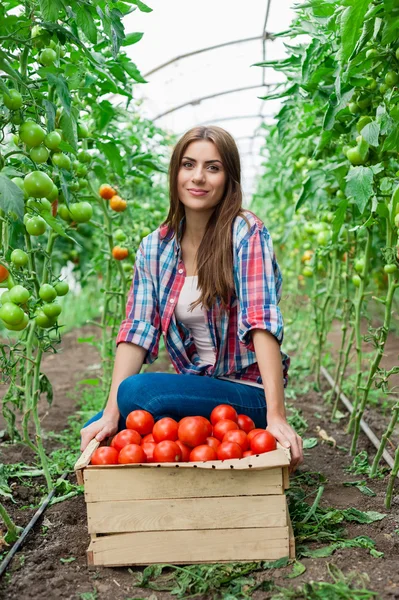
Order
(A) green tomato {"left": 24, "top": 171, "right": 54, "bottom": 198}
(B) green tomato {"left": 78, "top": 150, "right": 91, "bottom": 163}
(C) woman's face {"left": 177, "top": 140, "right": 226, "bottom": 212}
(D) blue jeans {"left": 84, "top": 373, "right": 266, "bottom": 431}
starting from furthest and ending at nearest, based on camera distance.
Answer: (B) green tomato {"left": 78, "top": 150, "right": 91, "bottom": 163} < (C) woman's face {"left": 177, "top": 140, "right": 226, "bottom": 212} < (D) blue jeans {"left": 84, "top": 373, "right": 266, "bottom": 431} < (A) green tomato {"left": 24, "top": 171, "right": 54, "bottom": 198}

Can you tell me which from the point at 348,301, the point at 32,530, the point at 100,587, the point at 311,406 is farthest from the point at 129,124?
the point at 100,587

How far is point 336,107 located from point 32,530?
1.69 meters

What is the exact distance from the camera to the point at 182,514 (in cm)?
176

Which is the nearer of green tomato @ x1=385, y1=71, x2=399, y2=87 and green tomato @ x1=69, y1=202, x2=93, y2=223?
green tomato @ x1=385, y1=71, x2=399, y2=87

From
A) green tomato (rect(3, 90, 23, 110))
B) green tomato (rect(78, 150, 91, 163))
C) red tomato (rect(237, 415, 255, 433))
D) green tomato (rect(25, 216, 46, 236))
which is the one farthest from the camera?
green tomato (rect(78, 150, 91, 163))

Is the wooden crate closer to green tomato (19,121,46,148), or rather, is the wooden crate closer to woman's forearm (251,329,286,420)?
woman's forearm (251,329,286,420)

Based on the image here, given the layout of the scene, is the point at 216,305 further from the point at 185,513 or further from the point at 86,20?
the point at 86,20

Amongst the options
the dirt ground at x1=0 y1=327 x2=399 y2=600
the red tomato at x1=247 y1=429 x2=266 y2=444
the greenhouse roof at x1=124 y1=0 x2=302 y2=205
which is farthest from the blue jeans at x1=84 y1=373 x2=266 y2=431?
the greenhouse roof at x1=124 y1=0 x2=302 y2=205

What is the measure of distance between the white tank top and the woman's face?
0.28 meters

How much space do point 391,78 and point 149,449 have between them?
4.28 ft

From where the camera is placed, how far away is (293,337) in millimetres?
6492

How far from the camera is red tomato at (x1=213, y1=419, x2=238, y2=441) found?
1.92 meters

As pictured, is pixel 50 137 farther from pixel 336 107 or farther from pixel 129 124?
pixel 129 124

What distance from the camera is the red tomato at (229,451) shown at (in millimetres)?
1779
